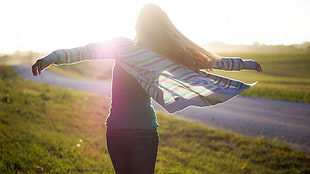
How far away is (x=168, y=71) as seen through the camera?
3215mm

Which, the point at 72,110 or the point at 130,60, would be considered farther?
the point at 72,110

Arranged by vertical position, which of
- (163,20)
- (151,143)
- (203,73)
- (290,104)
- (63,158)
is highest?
(163,20)

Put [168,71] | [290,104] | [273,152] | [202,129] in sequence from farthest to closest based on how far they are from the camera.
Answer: [290,104] < [202,129] < [273,152] < [168,71]

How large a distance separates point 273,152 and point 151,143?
5523 mm

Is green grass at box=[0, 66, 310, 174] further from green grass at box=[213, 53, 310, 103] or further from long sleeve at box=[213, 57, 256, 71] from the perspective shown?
green grass at box=[213, 53, 310, 103]

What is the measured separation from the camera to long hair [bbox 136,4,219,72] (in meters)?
3.05

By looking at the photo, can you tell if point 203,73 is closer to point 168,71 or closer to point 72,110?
point 168,71

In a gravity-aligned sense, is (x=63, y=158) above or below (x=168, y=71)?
below

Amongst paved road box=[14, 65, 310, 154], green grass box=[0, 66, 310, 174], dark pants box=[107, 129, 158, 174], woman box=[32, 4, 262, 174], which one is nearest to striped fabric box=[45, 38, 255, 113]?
Answer: woman box=[32, 4, 262, 174]

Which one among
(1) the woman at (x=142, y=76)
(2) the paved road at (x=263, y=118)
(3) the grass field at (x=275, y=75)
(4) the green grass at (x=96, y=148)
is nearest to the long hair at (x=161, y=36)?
(1) the woman at (x=142, y=76)

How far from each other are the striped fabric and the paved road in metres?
5.42

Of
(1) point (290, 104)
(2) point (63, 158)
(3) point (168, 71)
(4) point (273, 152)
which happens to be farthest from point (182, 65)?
(1) point (290, 104)

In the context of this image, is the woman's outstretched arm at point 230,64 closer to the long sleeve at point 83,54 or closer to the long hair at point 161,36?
the long hair at point 161,36

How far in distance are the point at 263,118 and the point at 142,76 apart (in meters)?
9.40
